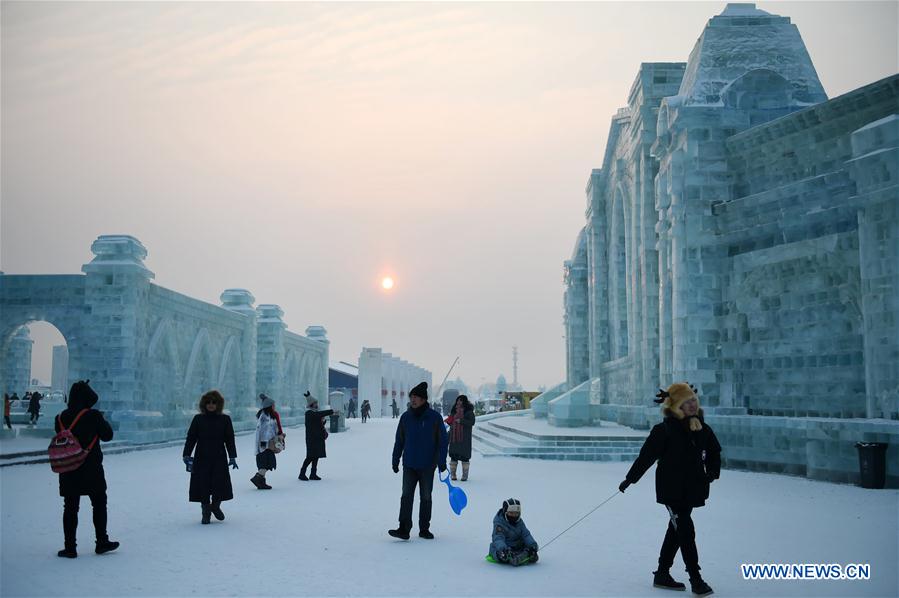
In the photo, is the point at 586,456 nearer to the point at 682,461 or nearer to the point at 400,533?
the point at 400,533

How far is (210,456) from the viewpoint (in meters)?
8.56

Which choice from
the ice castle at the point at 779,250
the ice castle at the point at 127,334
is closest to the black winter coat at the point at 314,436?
the ice castle at the point at 779,250

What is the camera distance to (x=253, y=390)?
1149 inches

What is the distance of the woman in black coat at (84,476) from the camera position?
21.8ft

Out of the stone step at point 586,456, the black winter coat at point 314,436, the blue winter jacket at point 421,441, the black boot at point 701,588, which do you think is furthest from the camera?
the stone step at point 586,456

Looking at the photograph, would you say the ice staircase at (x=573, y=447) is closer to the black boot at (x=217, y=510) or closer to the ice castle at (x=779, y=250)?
the ice castle at (x=779, y=250)

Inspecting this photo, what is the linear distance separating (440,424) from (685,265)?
9.50 m

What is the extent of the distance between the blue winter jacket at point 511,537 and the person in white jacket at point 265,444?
5554 mm

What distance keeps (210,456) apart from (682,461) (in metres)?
5.25

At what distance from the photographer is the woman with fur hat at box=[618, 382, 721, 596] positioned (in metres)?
5.57

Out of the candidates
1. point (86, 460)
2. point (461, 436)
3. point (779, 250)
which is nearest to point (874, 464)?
point (779, 250)

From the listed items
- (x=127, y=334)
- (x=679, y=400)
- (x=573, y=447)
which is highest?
(x=127, y=334)

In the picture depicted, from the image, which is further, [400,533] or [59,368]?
[59,368]

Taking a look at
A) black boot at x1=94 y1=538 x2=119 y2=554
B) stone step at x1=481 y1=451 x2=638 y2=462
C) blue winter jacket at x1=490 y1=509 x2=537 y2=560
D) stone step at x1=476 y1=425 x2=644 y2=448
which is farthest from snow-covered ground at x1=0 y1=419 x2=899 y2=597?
stone step at x1=476 y1=425 x2=644 y2=448
